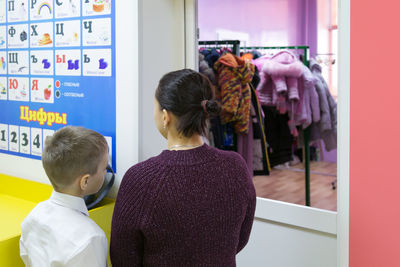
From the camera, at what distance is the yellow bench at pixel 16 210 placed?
1.56 meters

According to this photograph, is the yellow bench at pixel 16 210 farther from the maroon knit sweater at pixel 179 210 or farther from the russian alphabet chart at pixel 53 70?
the maroon knit sweater at pixel 179 210

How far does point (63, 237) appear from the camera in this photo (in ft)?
4.03

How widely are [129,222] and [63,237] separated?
0.25m

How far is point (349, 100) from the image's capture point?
4.91 ft

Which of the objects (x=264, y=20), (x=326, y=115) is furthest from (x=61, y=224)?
(x=264, y=20)

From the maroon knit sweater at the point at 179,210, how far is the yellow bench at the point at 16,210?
1.89 ft

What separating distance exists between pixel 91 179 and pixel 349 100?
894mm

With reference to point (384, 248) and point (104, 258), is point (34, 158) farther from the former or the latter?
point (384, 248)

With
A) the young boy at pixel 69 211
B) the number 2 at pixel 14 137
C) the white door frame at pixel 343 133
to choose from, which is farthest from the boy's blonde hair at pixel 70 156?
the number 2 at pixel 14 137

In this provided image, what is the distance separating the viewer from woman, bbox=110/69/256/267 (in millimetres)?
1088

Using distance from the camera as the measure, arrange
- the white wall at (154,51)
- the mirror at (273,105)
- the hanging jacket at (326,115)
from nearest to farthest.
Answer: the white wall at (154,51)
the mirror at (273,105)
the hanging jacket at (326,115)

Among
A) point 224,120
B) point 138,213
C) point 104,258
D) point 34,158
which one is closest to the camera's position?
point 138,213

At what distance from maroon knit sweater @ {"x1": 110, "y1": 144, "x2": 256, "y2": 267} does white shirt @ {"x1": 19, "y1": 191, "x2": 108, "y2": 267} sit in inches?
3.0

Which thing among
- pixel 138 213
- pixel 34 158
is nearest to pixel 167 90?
pixel 138 213
